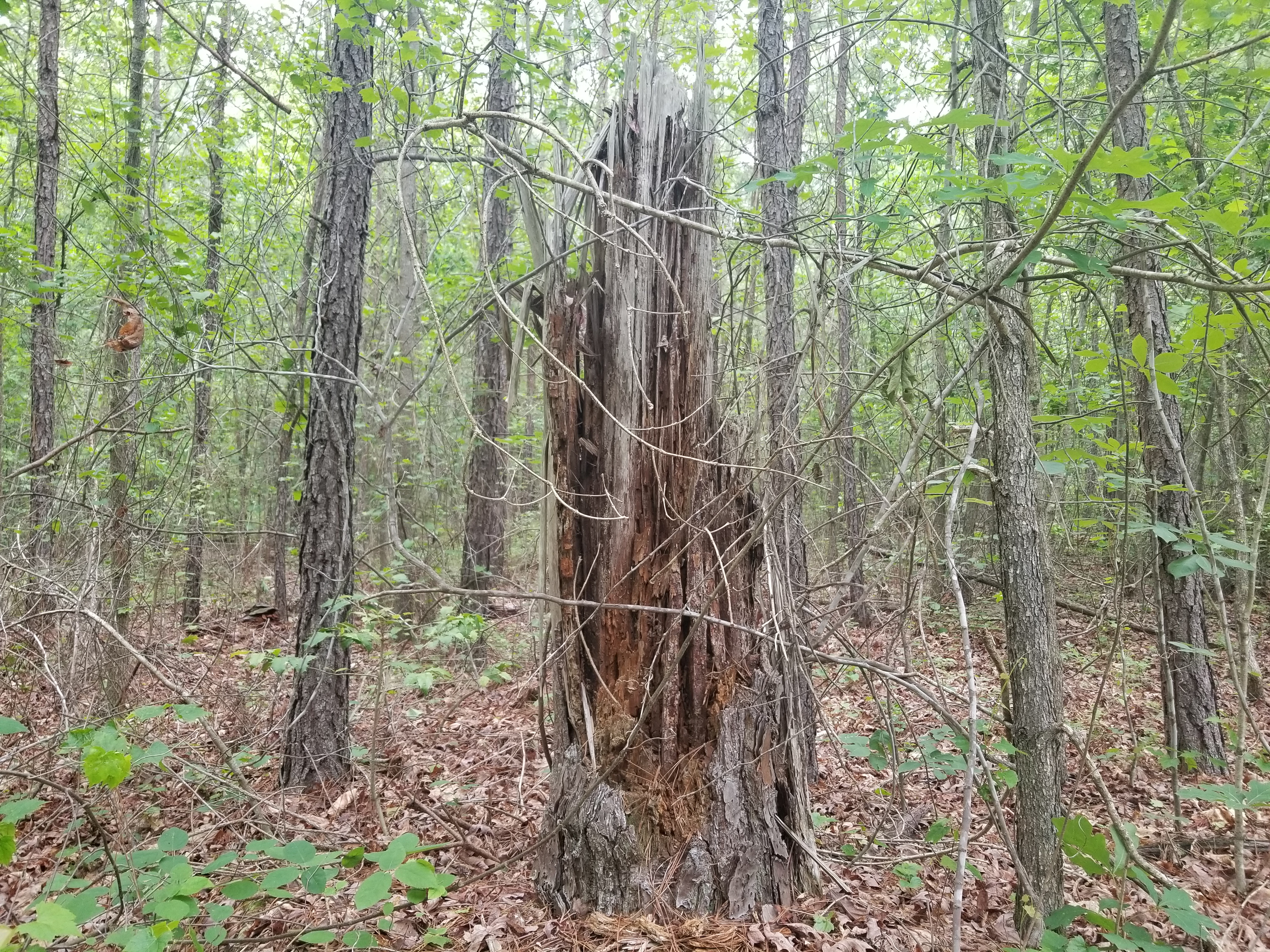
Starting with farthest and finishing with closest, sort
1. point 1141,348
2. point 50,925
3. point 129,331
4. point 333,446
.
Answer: point 333,446, point 129,331, point 1141,348, point 50,925

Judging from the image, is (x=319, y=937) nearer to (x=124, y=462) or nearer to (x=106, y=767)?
(x=106, y=767)

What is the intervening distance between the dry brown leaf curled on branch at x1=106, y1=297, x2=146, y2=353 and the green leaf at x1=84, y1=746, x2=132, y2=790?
101 inches

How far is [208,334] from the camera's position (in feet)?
16.7

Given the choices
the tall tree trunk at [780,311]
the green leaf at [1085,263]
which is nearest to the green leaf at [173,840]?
the tall tree trunk at [780,311]

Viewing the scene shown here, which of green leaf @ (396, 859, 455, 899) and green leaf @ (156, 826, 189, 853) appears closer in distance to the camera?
green leaf @ (396, 859, 455, 899)

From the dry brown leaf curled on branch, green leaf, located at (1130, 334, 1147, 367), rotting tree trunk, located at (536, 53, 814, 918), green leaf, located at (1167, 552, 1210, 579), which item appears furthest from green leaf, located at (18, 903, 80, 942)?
green leaf, located at (1167, 552, 1210, 579)

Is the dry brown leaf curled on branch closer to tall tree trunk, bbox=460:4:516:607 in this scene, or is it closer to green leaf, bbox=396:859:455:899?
green leaf, bbox=396:859:455:899

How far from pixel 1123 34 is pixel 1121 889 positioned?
4.84m

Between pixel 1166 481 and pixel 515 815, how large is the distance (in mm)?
4689

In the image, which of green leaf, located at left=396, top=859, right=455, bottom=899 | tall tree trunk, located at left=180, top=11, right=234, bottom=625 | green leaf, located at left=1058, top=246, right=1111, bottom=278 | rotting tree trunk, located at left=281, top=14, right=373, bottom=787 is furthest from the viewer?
tall tree trunk, located at left=180, top=11, right=234, bottom=625

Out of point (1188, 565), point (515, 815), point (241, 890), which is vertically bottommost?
point (515, 815)

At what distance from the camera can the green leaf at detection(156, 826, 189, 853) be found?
7.73 ft

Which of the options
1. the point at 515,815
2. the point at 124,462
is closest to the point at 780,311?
the point at 515,815

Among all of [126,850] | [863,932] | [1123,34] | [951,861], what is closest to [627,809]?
[863,932]
